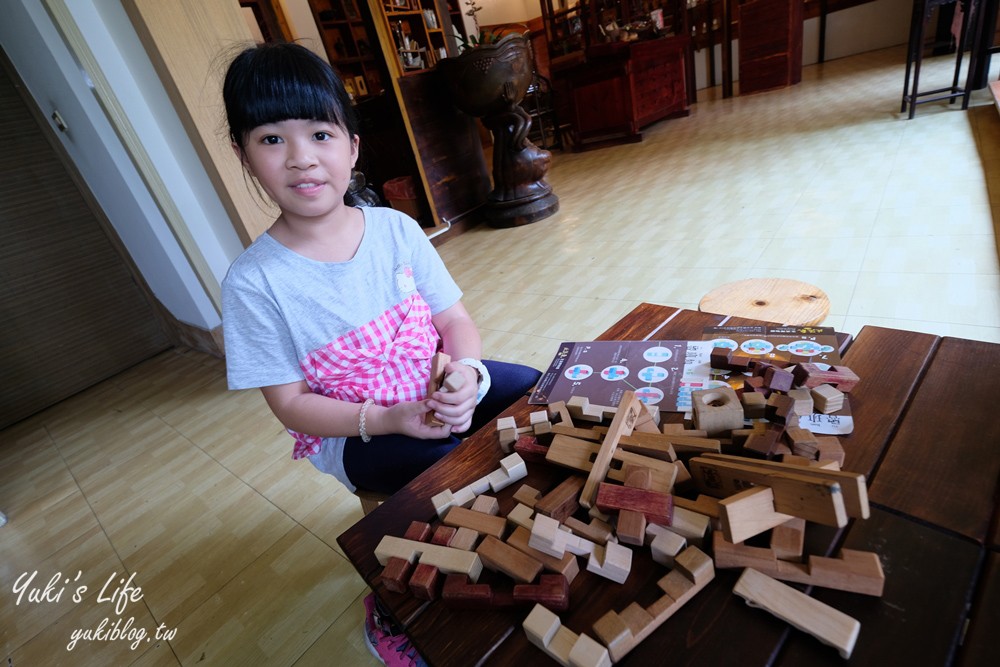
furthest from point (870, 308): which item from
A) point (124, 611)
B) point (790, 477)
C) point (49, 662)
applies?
point (49, 662)

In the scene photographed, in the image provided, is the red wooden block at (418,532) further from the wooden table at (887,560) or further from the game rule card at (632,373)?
the game rule card at (632,373)

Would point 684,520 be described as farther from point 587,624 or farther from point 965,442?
point 965,442

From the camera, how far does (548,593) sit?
484 millimetres

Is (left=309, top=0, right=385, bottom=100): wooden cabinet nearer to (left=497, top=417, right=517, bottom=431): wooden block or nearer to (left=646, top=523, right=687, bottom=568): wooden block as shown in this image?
(left=497, top=417, right=517, bottom=431): wooden block

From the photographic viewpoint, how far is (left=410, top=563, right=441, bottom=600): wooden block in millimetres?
525

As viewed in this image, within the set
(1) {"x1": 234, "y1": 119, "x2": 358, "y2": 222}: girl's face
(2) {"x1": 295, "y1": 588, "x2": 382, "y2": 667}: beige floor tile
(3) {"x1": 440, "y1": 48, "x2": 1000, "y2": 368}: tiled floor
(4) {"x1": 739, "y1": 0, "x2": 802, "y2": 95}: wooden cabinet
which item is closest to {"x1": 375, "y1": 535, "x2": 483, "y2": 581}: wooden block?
(1) {"x1": 234, "y1": 119, "x2": 358, "y2": 222}: girl's face

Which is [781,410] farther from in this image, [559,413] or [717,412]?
[559,413]

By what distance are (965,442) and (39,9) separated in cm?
359

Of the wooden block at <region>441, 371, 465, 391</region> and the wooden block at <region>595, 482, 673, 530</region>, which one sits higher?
the wooden block at <region>441, 371, 465, 391</region>

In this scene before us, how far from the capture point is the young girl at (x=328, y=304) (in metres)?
0.79

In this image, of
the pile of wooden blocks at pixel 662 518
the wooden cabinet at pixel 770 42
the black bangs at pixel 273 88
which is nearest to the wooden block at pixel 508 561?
the pile of wooden blocks at pixel 662 518

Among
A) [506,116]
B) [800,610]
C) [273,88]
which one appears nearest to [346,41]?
[506,116]

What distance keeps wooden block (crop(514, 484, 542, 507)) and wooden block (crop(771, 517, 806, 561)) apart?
260 mm

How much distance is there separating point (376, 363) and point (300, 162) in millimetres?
390
